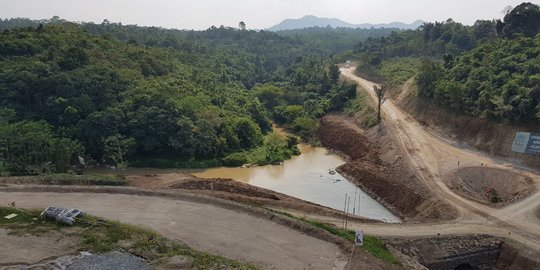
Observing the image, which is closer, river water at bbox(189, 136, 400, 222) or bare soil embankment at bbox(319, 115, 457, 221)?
bare soil embankment at bbox(319, 115, 457, 221)

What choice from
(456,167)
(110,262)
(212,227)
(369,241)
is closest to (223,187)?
(212,227)

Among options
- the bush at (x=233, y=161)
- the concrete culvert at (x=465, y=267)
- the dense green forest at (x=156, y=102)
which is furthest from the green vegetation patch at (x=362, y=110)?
the concrete culvert at (x=465, y=267)

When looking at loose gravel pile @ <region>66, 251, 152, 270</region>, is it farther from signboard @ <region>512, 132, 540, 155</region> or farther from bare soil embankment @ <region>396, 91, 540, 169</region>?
signboard @ <region>512, 132, 540, 155</region>

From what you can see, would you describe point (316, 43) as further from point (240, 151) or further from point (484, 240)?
point (484, 240)

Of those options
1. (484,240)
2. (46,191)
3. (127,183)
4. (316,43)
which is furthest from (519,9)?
(316,43)

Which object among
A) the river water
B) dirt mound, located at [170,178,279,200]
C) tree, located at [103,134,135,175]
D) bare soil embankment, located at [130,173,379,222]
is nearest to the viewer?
bare soil embankment, located at [130,173,379,222]

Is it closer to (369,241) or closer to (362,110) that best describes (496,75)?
(362,110)

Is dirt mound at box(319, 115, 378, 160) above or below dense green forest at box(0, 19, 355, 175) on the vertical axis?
below

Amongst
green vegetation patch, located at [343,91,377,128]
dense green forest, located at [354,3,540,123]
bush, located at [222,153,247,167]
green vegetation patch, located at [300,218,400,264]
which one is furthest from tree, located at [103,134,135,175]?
dense green forest, located at [354,3,540,123]
